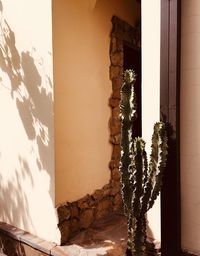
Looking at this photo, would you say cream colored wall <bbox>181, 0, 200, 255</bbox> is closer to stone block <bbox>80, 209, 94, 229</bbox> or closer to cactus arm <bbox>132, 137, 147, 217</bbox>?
cactus arm <bbox>132, 137, 147, 217</bbox>

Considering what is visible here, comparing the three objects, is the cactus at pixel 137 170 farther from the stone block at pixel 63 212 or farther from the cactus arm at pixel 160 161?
the stone block at pixel 63 212

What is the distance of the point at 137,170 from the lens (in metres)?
2.60

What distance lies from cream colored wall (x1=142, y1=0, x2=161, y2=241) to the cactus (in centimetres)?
33

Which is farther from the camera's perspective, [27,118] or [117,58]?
[117,58]

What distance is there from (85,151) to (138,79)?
1.93m

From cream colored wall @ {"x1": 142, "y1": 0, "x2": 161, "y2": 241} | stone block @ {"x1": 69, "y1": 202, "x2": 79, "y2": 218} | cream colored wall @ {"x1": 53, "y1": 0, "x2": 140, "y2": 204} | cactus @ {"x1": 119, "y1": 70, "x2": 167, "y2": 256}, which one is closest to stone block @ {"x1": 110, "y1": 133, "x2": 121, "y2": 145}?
cream colored wall @ {"x1": 53, "y1": 0, "x2": 140, "y2": 204}

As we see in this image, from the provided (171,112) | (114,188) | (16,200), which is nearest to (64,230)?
(16,200)

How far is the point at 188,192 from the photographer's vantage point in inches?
113

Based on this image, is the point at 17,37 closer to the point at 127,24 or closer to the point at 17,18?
the point at 17,18

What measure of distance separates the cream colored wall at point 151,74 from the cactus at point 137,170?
13.0 inches

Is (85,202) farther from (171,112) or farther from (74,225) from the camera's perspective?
(171,112)

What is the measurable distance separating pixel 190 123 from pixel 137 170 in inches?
26.8

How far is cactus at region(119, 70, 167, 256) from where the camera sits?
2611 millimetres

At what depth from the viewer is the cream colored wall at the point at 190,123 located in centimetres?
278
